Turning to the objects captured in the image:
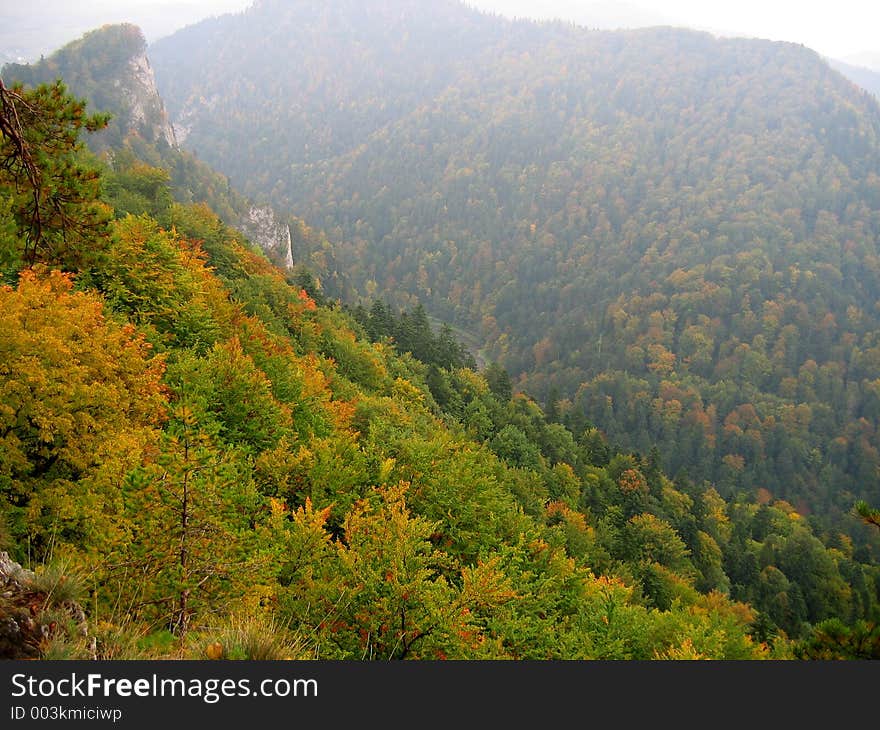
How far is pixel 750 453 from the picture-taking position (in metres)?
139

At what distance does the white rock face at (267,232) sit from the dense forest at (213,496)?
87189mm

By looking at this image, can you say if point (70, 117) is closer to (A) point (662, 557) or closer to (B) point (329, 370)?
(B) point (329, 370)

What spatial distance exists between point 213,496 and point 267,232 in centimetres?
13339

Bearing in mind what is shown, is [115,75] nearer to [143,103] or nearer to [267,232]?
[143,103]

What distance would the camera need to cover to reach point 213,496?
1096cm

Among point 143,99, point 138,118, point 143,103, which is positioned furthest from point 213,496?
point 143,99

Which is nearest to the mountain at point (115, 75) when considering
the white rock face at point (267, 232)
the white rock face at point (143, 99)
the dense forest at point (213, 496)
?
the white rock face at point (143, 99)

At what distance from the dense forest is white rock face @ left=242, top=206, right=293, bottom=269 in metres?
87.2

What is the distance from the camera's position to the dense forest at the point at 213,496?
9266mm

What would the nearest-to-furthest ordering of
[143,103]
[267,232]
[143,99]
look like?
[267,232]
[143,103]
[143,99]

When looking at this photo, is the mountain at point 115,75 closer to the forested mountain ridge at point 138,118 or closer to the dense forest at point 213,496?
the forested mountain ridge at point 138,118

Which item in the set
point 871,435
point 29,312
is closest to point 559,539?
point 29,312

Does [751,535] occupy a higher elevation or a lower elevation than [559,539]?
lower

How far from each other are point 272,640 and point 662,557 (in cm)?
5972
